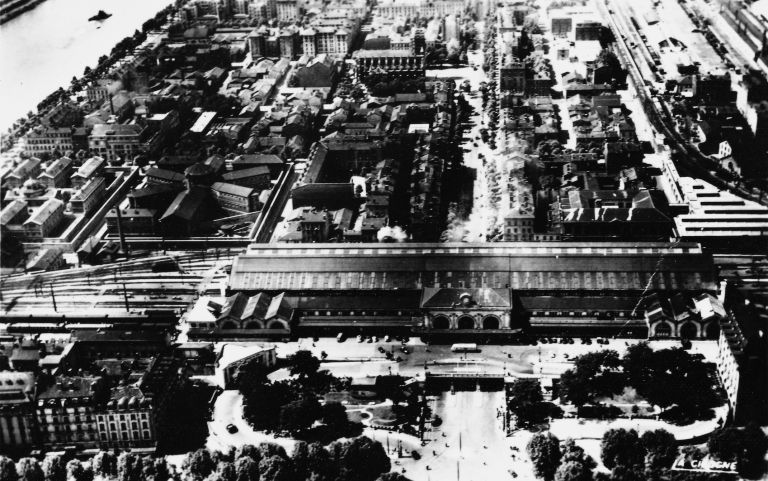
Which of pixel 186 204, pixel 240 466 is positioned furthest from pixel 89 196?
pixel 240 466

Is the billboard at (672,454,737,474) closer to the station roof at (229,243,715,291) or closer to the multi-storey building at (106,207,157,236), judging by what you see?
the station roof at (229,243,715,291)

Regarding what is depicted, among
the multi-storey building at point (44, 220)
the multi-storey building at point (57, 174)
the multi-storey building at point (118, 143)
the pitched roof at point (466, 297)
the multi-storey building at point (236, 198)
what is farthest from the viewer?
the multi-storey building at point (118, 143)

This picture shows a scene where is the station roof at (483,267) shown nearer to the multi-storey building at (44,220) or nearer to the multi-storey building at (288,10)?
the multi-storey building at (44,220)

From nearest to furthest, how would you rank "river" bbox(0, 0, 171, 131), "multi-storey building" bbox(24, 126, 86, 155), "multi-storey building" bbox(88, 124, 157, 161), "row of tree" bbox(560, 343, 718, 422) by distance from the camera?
1. "row of tree" bbox(560, 343, 718, 422)
2. "multi-storey building" bbox(24, 126, 86, 155)
3. "multi-storey building" bbox(88, 124, 157, 161)
4. "river" bbox(0, 0, 171, 131)

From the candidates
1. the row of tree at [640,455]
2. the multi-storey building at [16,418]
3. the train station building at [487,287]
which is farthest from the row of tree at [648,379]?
the multi-storey building at [16,418]

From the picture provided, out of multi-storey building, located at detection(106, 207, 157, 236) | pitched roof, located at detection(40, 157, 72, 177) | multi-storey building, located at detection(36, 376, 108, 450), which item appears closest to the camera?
multi-storey building, located at detection(36, 376, 108, 450)

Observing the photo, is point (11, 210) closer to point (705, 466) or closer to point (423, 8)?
point (705, 466)

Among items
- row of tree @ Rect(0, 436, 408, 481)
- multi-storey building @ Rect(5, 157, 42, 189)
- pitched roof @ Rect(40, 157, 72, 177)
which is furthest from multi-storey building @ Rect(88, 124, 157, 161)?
row of tree @ Rect(0, 436, 408, 481)
